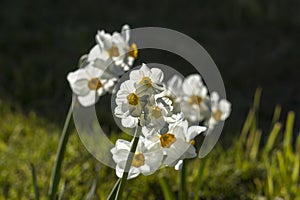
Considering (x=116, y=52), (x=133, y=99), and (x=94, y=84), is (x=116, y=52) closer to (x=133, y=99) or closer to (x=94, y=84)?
(x=94, y=84)

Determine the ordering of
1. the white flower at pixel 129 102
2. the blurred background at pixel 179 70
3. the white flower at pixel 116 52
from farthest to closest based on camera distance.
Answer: the blurred background at pixel 179 70
the white flower at pixel 116 52
the white flower at pixel 129 102

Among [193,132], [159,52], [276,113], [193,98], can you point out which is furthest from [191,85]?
[159,52]

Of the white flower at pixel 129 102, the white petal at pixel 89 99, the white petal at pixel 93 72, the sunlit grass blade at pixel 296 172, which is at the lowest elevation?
the sunlit grass blade at pixel 296 172

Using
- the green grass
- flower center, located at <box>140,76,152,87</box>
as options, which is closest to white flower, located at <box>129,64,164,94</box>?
flower center, located at <box>140,76,152,87</box>

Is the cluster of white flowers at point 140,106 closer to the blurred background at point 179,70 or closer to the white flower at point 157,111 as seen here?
the white flower at point 157,111

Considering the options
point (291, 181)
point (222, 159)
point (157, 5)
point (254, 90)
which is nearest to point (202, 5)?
point (157, 5)

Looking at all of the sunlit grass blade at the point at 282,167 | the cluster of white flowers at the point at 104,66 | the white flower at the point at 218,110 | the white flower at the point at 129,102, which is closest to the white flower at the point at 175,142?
the white flower at the point at 129,102

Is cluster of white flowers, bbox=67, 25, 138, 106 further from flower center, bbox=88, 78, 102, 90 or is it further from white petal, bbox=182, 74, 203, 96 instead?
white petal, bbox=182, 74, 203, 96
